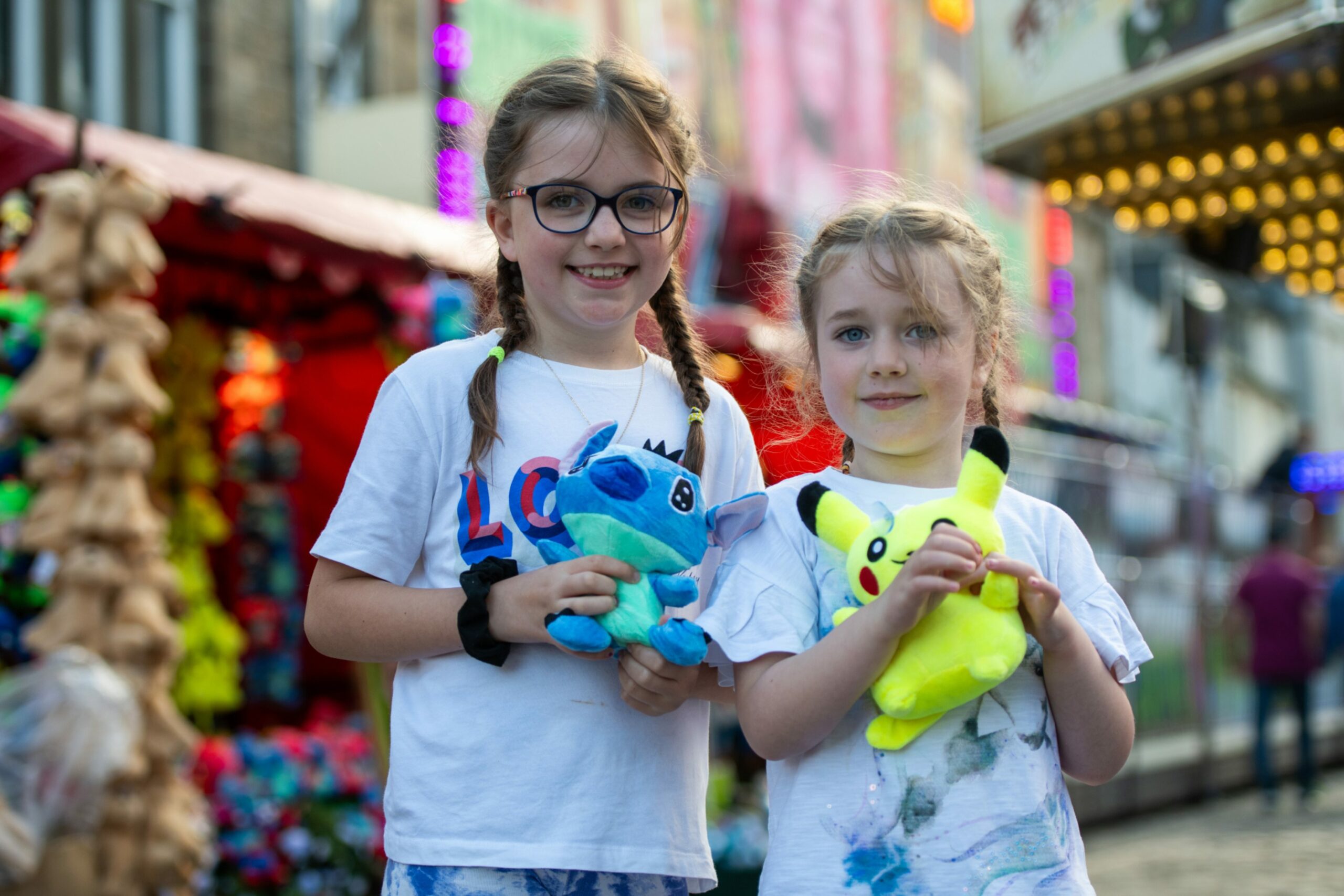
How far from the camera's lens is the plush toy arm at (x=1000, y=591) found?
1.40m

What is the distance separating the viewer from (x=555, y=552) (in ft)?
5.34

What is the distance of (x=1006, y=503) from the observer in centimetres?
163

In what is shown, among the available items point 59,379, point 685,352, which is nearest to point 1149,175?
point 685,352

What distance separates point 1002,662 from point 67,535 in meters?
3.16

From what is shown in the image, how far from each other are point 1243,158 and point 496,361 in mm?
4519

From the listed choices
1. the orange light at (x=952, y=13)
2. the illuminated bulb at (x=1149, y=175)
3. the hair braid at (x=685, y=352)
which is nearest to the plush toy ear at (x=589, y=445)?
the hair braid at (x=685, y=352)

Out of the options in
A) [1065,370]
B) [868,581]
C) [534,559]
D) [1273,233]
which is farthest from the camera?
[1065,370]

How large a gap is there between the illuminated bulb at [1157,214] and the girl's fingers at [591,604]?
16.9ft

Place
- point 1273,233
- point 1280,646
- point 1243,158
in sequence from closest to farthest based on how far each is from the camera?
point 1243,158, point 1273,233, point 1280,646

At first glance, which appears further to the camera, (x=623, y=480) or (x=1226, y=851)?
(x=1226, y=851)

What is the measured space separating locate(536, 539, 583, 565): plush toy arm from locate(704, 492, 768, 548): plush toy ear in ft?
0.59

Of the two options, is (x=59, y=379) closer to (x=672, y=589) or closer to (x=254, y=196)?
(x=254, y=196)

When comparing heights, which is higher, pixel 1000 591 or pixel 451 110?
pixel 451 110

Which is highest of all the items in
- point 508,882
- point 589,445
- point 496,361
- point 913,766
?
point 496,361
